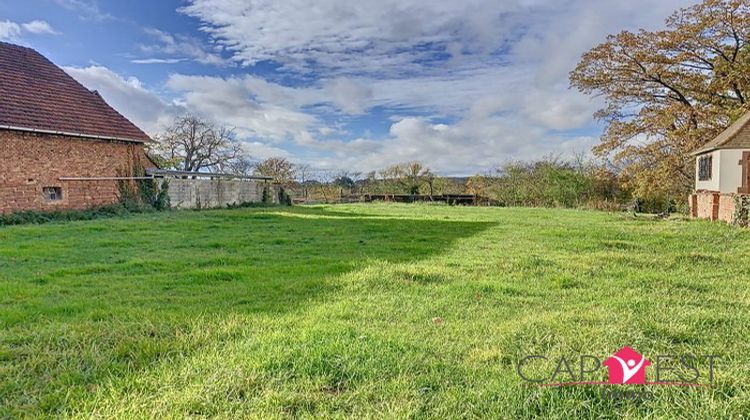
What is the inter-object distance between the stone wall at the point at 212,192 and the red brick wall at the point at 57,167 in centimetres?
197

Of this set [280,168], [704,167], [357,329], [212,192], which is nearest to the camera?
[357,329]

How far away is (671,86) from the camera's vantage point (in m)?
19.8

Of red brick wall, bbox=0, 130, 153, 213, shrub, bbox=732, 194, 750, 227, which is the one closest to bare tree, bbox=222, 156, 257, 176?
red brick wall, bbox=0, 130, 153, 213

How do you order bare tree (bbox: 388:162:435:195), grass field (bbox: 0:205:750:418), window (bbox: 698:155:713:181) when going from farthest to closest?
bare tree (bbox: 388:162:435:195) → window (bbox: 698:155:713:181) → grass field (bbox: 0:205:750:418)

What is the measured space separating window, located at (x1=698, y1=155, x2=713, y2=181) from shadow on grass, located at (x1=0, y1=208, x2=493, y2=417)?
12218 millimetres

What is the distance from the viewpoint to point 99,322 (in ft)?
10.8

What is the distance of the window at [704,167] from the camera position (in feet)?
52.9

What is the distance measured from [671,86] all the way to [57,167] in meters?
25.8

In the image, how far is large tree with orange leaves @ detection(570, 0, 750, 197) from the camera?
17.8m

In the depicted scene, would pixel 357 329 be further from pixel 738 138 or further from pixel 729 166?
pixel 738 138

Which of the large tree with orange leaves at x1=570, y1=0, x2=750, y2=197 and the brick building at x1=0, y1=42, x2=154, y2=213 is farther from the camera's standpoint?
the large tree with orange leaves at x1=570, y1=0, x2=750, y2=197

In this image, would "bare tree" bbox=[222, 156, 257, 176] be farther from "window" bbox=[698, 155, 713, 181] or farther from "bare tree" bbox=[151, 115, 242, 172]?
"window" bbox=[698, 155, 713, 181]

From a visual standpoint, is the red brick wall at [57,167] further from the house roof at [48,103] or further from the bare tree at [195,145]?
the bare tree at [195,145]

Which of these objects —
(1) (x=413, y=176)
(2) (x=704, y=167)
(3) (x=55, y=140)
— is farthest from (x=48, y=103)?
(2) (x=704, y=167)
